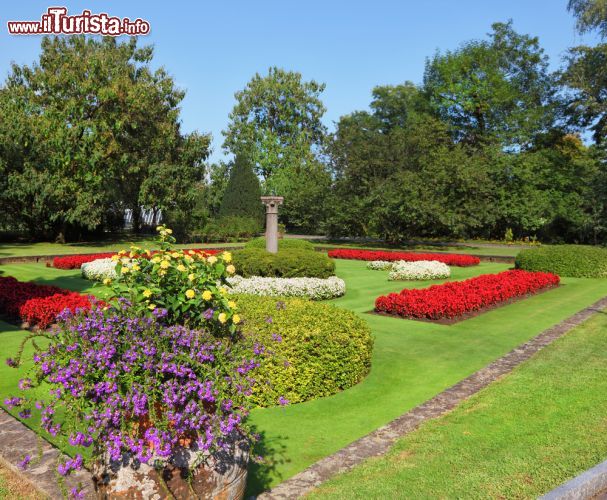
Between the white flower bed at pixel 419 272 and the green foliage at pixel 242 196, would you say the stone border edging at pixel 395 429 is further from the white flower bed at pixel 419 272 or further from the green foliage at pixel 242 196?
the green foliage at pixel 242 196

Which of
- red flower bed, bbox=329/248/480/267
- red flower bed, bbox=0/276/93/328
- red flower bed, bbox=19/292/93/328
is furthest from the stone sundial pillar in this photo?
red flower bed, bbox=329/248/480/267

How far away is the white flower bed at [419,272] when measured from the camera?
675 inches

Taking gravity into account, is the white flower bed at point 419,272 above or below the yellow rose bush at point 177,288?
below

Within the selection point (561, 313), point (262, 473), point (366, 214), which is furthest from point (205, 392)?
point (366, 214)

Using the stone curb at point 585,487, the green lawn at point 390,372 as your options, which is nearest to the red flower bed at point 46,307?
the green lawn at point 390,372

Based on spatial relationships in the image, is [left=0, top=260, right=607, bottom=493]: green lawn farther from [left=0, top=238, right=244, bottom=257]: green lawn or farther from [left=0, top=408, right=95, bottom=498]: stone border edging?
[left=0, top=238, right=244, bottom=257]: green lawn

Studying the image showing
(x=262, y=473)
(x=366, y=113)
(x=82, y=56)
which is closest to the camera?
(x=262, y=473)

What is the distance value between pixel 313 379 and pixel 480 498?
259 cm

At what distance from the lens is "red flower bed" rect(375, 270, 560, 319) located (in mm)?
10352

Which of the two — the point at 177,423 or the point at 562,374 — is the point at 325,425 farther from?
the point at 562,374

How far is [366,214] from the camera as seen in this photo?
1244 inches

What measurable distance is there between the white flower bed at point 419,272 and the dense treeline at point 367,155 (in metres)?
11.5

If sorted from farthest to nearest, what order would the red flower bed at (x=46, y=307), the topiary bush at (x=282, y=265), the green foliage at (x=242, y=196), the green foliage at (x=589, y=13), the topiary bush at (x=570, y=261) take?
1. the green foliage at (x=242, y=196)
2. the green foliage at (x=589, y=13)
3. the topiary bush at (x=570, y=261)
4. the topiary bush at (x=282, y=265)
5. the red flower bed at (x=46, y=307)

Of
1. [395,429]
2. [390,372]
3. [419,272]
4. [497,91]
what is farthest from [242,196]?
[395,429]
